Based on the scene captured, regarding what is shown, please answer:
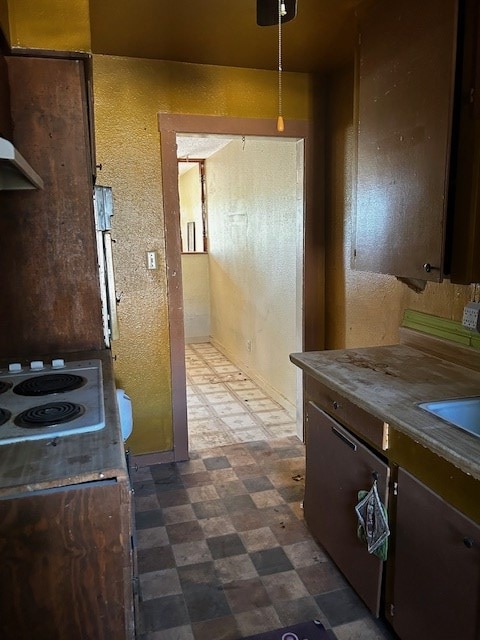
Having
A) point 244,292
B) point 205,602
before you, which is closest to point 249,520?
point 205,602

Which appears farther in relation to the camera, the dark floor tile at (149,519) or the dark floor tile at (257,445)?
the dark floor tile at (257,445)

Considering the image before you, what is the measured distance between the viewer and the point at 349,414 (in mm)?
1735

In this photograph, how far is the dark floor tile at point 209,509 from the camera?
7.93ft

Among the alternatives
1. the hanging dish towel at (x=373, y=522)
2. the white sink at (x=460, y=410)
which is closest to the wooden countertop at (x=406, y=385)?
the white sink at (x=460, y=410)

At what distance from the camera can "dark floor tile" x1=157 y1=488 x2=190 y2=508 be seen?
2.53 metres

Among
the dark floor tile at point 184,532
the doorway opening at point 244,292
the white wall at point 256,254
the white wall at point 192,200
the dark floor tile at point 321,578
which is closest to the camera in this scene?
the dark floor tile at point 321,578

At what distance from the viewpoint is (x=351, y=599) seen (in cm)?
184

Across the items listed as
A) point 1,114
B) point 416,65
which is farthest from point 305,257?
point 1,114

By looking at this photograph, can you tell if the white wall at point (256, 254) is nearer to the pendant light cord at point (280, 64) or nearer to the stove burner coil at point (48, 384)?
the pendant light cord at point (280, 64)

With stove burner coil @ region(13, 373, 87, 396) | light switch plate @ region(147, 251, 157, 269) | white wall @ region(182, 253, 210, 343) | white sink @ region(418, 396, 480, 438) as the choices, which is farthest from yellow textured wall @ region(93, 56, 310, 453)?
white wall @ region(182, 253, 210, 343)

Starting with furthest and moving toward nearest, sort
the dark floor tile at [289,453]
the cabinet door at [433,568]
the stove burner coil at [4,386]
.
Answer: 1. the dark floor tile at [289,453]
2. the stove burner coil at [4,386]
3. the cabinet door at [433,568]

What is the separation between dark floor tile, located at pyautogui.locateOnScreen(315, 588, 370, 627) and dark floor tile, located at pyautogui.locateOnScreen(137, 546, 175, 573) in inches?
25.4

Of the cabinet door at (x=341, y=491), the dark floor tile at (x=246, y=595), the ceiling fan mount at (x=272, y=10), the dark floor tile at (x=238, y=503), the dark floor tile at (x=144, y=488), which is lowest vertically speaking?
the dark floor tile at (x=246, y=595)

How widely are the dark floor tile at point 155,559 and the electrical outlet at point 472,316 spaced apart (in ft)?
5.09
